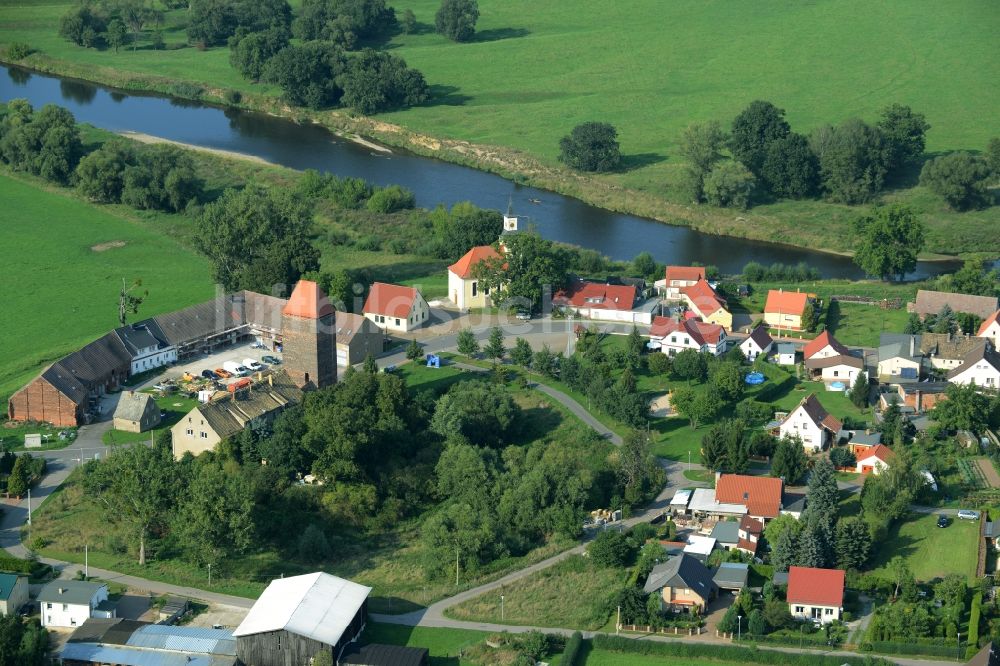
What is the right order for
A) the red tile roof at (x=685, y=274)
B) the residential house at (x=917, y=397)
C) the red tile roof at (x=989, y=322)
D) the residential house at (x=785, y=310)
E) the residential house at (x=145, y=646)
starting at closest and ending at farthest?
the residential house at (x=145, y=646) < the residential house at (x=917, y=397) < the red tile roof at (x=989, y=322) < the residential house at (x=785, y=310) < the red tile roof at (x=685, y=274)

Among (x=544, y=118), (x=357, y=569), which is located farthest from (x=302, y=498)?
(x=544, y=118)

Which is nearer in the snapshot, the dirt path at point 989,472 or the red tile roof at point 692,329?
the dirt path at point 989,472

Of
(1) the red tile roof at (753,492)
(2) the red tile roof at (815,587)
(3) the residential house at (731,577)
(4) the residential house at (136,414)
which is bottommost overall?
(3) the residential house at (731,577)

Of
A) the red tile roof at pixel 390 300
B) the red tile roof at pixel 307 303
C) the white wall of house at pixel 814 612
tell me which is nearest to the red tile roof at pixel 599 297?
the red tile roof at pixel 390 300

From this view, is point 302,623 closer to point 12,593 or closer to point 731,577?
point 12,593

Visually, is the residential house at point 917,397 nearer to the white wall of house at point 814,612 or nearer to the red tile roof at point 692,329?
the red tile roof at point 692,329

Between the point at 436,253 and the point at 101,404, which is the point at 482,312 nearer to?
the point at 436,253
